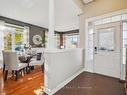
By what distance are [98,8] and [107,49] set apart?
155 cm

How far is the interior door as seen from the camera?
10.5ft

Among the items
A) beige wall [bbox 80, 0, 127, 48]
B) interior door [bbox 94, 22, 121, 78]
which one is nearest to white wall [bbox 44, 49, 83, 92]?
interior door [bbox 94, 22, 121, 78]

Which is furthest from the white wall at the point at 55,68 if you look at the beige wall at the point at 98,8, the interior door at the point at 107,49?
the beige wall at the point at 98,8

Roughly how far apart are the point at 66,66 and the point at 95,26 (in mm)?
2060

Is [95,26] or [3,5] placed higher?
[3,5]

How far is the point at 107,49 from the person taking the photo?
11.3 feet

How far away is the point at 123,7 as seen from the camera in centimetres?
306

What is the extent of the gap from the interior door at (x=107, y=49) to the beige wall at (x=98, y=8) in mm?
497

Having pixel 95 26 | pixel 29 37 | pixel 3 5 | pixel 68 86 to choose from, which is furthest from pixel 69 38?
pixel 68 86

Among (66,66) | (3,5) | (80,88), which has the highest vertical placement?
(3,5)

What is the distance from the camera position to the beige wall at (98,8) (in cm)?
315

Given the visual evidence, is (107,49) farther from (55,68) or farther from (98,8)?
(55,68)

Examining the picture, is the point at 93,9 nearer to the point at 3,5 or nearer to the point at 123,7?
the point at 123,7

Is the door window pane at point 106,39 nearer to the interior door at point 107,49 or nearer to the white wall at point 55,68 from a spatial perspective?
the interior door at point 107,49
